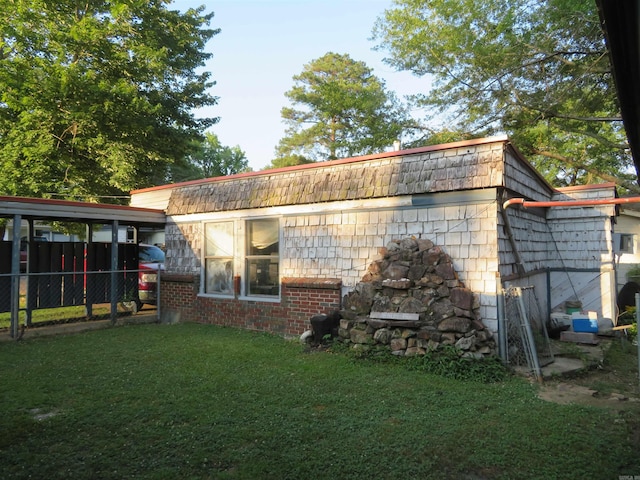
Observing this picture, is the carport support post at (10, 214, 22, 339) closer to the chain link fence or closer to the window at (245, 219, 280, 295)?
the chain link fence

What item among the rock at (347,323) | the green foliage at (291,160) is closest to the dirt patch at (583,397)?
the rock at (347,323)

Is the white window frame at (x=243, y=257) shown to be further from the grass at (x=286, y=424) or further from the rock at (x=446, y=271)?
the rock at (x=446, y=271)

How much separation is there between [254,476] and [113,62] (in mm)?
15781

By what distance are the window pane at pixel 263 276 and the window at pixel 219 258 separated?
557 millimetres

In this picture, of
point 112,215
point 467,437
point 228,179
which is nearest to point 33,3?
point 112,215

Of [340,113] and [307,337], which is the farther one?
[340,113]

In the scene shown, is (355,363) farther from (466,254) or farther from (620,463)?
(620,463)

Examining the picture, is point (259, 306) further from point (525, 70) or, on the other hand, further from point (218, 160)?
point (218, 160)

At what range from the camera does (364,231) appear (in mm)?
7027

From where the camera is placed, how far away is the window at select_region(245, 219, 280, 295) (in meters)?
8.27

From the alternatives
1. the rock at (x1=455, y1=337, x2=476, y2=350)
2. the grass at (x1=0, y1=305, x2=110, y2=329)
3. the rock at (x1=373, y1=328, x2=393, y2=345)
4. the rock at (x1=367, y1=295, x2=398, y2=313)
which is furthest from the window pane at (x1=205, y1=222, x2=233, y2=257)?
the rock at (x1=455, y1=337, x2=476, y2=350)

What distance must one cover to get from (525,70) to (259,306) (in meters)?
12.8

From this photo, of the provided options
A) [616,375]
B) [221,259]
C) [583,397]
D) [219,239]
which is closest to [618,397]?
[583,397]

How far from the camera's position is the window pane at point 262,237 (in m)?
8.30
